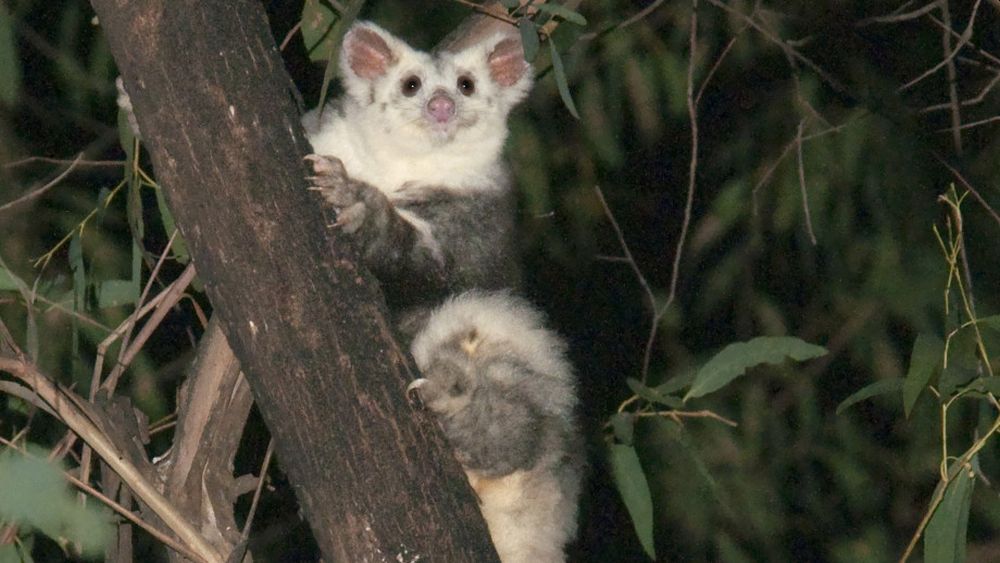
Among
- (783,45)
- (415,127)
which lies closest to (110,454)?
(415,127)

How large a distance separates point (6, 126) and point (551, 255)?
2258mm

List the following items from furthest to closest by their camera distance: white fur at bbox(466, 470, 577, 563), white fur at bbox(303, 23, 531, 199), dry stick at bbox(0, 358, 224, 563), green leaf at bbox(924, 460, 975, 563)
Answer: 1. white fur at bbox(303, 23, 531, 199)
2. white fur at bbox(466, 470, 577, 563)
3. green leaf at bbox(924, 460, 975, 563)
4. dry stick at bbox(0, 358, 224, 563)

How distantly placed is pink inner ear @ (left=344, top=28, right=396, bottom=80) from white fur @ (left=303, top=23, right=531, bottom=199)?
1cm

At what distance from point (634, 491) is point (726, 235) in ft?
9.87

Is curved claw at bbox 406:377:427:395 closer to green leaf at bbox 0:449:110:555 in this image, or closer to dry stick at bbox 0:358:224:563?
dry stick at bbox 0:358:224:563

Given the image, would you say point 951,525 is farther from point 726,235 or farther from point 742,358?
point 726,235

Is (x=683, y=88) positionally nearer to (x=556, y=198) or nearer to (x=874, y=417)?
(x=556, y=198)

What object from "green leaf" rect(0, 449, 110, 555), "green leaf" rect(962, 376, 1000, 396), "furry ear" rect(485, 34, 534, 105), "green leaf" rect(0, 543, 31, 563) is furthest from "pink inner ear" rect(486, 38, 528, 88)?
"green leaf" rect(0, 449, 110, 555)

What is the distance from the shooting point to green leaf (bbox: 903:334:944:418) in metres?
2.97

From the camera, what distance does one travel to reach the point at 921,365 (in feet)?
9.87

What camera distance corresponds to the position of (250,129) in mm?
2439

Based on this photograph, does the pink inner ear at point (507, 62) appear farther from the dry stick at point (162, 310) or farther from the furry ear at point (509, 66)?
the dry stick at point (162, 310)

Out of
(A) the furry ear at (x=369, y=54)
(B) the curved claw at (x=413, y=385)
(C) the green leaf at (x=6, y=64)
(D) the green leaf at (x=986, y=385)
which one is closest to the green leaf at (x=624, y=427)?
(B) the curved claw at (x=413, y=385)

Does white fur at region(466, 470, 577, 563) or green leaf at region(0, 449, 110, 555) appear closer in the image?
green leaf at region(0, 449, 110, 555)
